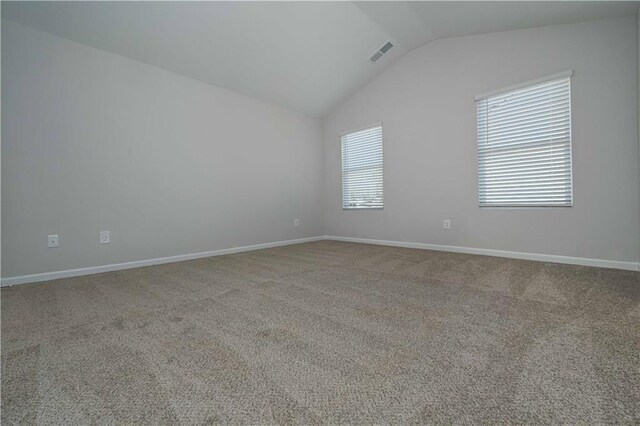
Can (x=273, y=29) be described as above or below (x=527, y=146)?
above

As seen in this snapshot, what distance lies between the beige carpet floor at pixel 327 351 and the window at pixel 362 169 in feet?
7.58

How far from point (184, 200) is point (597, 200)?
4.32m

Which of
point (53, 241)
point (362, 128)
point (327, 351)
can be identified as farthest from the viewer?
point (362, 128)

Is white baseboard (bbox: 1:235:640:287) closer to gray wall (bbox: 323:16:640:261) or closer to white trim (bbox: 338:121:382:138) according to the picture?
gray wall (bbox: 323:16:640:261)

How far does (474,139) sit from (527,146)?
1.77 ft

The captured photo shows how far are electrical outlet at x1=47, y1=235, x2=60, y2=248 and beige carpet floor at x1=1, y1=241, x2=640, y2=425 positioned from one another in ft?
1.28

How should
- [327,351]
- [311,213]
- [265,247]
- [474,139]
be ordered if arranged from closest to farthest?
[327,351]
[474,139]
[265,247]
[311,213]

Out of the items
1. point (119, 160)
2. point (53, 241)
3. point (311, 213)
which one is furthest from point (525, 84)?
point (53, 241)

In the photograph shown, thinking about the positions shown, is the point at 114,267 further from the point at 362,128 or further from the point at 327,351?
the point at 362,128

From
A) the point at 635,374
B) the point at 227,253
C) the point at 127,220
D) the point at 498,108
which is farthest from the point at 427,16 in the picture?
the point at 127,220

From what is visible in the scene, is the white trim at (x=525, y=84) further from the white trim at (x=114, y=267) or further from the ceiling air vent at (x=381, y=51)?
the white trim at (x=114, y=267)

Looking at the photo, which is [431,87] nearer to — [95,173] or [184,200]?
[184,200]

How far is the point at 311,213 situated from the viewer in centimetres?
490

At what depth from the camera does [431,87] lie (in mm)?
3631
